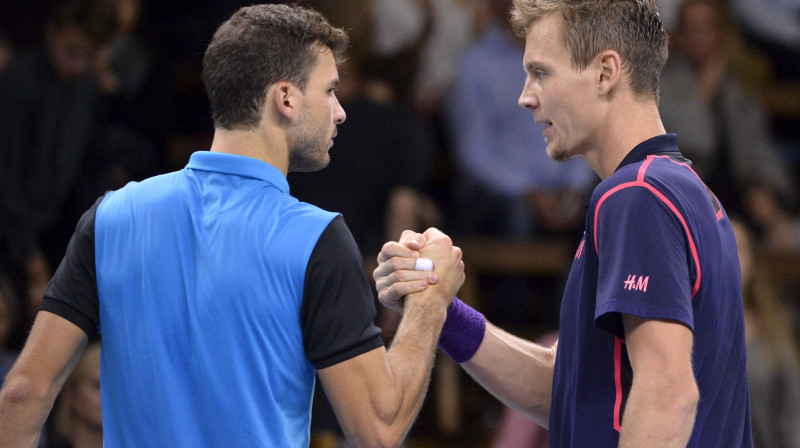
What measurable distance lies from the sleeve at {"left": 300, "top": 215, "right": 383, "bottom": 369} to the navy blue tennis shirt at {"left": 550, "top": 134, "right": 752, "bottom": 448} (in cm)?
44

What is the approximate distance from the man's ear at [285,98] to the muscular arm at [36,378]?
0.59 metres

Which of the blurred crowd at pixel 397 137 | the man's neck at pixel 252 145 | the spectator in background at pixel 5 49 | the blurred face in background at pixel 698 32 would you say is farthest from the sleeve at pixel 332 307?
→ the blurred face in background at pixel 698 32

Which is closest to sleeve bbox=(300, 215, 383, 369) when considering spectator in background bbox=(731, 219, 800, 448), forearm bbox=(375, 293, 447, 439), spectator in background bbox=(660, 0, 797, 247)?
forearm bbox=(375, 293, 447, 439)

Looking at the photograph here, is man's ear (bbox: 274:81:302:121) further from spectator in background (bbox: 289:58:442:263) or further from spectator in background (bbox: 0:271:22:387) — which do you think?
spectator in background (bbox: 0:271:22:387)

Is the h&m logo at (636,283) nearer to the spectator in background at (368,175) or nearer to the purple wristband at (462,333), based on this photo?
the purple wristband at (462,333)

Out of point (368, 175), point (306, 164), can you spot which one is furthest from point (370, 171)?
point (306, 164)

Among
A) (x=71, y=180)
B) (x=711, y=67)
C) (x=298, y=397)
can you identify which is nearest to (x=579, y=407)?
(x=298, y=397)

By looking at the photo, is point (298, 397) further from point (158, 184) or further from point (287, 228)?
point (158, 184)

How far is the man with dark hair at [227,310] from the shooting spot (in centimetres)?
194

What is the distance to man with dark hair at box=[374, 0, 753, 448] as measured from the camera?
183 cm

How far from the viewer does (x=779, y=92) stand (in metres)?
6.66

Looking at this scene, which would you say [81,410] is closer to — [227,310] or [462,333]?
[462,333]

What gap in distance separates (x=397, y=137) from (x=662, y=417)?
294cm

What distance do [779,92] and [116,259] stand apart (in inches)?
221
